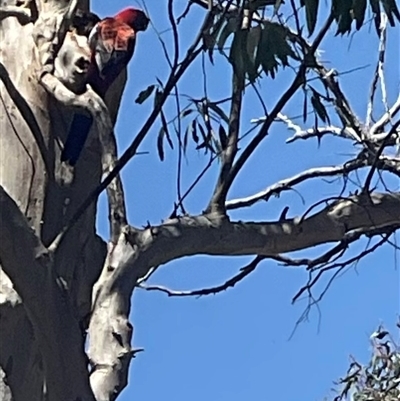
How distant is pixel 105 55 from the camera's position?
219 centimetres

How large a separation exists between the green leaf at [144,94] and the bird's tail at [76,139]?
0.39 ft

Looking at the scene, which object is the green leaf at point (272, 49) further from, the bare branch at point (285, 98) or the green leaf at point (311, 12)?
the green leaf at point (311, 12)

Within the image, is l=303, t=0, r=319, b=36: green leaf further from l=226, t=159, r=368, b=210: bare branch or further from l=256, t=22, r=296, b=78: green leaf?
l=226, t=159, r=368, b=210: bare branch

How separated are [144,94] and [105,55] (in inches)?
10.9

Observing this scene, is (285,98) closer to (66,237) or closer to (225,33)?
(225,33)

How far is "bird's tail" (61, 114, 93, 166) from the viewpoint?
187 centimetres

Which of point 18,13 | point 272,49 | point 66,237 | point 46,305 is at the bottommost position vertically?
point 46,305

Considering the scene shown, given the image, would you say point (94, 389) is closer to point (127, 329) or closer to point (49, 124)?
point (127, 329)

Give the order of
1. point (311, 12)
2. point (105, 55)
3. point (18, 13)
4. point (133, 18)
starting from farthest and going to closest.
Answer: point (133, 18)
point (105, 55)
point (18, 13)
point (311, 12)

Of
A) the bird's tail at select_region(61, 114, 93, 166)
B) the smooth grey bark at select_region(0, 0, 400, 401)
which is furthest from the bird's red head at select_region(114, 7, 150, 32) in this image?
the bird's tail at select_region(61, 114, 93, 166)

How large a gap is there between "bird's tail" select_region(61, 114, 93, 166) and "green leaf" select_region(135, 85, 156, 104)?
0.12m

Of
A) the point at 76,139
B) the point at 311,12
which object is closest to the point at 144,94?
the point at 76,139

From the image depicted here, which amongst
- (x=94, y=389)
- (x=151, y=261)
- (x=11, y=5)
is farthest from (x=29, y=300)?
(x=11, y=5)

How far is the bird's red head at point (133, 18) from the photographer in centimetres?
254
